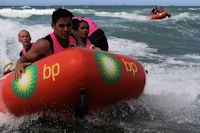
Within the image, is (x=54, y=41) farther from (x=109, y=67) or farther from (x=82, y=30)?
(x=82, y=30)

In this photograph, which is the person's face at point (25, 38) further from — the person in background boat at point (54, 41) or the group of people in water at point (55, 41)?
the person in background boat at point (54, 41)

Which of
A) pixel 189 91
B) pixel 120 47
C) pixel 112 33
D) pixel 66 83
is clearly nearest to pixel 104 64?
pixel 66 83

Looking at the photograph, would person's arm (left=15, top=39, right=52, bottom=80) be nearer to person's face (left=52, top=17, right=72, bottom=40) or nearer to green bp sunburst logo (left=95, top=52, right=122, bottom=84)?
person's face (left=52, top=17, right=72, bottom=40)

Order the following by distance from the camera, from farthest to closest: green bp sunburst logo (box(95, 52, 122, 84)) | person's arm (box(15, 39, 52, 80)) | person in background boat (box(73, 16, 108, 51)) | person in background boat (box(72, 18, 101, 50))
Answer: person in background boat (box(73, 16, 108, 51))
person in background boat (box(72, 18, 101, 50))
person's arm (box(15, 39, 52, 80))
green bp sunburst logo (box(95, 52, 122, 84))

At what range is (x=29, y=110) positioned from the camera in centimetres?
406

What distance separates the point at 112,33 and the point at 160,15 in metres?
12.0

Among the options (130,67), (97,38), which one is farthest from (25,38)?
(130,67)

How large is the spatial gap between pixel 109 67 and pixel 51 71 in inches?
22.7

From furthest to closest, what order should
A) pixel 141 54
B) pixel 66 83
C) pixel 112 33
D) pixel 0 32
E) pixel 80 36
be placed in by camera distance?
pixel 112 33
pixel 0 32
pixel 141 54
pixel 80 36
pixel 66 83

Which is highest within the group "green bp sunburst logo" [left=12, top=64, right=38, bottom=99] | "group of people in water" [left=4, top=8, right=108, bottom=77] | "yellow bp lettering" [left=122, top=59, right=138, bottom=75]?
"group of people in water" [left=4, top=8, right=108, bottom=77]

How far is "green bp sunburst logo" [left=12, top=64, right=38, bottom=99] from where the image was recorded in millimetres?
3832

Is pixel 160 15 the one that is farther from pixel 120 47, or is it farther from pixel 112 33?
pixel 120 47

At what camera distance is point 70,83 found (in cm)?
365

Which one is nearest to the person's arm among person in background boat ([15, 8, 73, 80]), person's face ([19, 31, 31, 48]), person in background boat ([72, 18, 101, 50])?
person in background boat ([15, 8, 73, 80])
